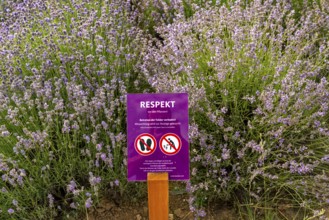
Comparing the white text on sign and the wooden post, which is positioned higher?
the white text on sign

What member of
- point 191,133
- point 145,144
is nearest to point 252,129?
point 191,133

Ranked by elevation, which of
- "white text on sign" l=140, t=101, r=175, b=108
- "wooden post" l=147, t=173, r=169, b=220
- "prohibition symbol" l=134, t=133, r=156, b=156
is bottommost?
"wooden post" l=147, t=173, r=169, b=220

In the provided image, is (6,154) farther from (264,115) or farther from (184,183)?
(264,115)

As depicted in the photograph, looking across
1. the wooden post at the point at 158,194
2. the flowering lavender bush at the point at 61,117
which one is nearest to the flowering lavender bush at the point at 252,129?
the wooden post at the point at 158,194

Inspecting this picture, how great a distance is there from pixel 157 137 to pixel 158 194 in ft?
0.97

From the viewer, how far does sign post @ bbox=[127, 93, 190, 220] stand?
6.37 feet

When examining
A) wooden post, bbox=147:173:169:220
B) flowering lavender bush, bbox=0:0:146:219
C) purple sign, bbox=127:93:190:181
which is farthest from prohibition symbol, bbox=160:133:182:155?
flowering lavender bush, bbox=0:0:146:219

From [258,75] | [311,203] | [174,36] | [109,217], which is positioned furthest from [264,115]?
[109,217]

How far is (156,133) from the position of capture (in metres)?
1.95

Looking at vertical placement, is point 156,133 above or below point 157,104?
below

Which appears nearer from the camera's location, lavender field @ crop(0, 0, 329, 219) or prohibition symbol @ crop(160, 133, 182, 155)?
prohibition symbol @ crop(160, 133, 182, 155)

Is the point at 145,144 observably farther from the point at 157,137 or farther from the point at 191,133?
the point at 191,133

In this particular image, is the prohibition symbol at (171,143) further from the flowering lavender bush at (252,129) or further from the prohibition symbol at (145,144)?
the flowering lavender bush at (252,129)

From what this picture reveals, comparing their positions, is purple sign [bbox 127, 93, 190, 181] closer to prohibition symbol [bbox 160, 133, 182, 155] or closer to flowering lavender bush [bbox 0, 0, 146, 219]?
prohibition symbol [bbox 160, 133, 182, 155]
